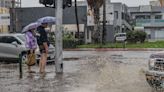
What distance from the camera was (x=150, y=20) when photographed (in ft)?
309

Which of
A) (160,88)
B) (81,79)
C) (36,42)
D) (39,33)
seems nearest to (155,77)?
(160,88)

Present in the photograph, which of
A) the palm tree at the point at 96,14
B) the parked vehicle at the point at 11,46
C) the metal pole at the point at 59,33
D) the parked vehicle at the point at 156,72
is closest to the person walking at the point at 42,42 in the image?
the metal pole at the point at 59,33

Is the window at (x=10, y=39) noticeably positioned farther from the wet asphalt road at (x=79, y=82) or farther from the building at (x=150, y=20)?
the building at (x=150, y=20)

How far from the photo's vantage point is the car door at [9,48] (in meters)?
22.4

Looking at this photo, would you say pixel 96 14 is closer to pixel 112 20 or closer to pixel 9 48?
pixel 112 20

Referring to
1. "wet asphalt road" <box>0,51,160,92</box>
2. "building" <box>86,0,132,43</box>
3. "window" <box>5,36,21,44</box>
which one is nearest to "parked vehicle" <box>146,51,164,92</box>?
"wet asphalt road" <box>0,51,160,92</box>

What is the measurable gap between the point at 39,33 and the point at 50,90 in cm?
440

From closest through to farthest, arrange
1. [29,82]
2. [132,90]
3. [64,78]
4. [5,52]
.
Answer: [132,90] → [29,82] → [64,78] → [5,52]

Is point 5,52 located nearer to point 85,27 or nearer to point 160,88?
point 160,88

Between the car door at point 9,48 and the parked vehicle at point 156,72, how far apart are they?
12962 millimetres

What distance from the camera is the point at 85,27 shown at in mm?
62812

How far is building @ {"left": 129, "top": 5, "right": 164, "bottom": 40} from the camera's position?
93750mm

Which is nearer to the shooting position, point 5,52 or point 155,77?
point 155,77

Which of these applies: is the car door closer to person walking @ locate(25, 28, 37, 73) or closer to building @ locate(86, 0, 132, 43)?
person walking @ locate(25, 28, 37, 73)
